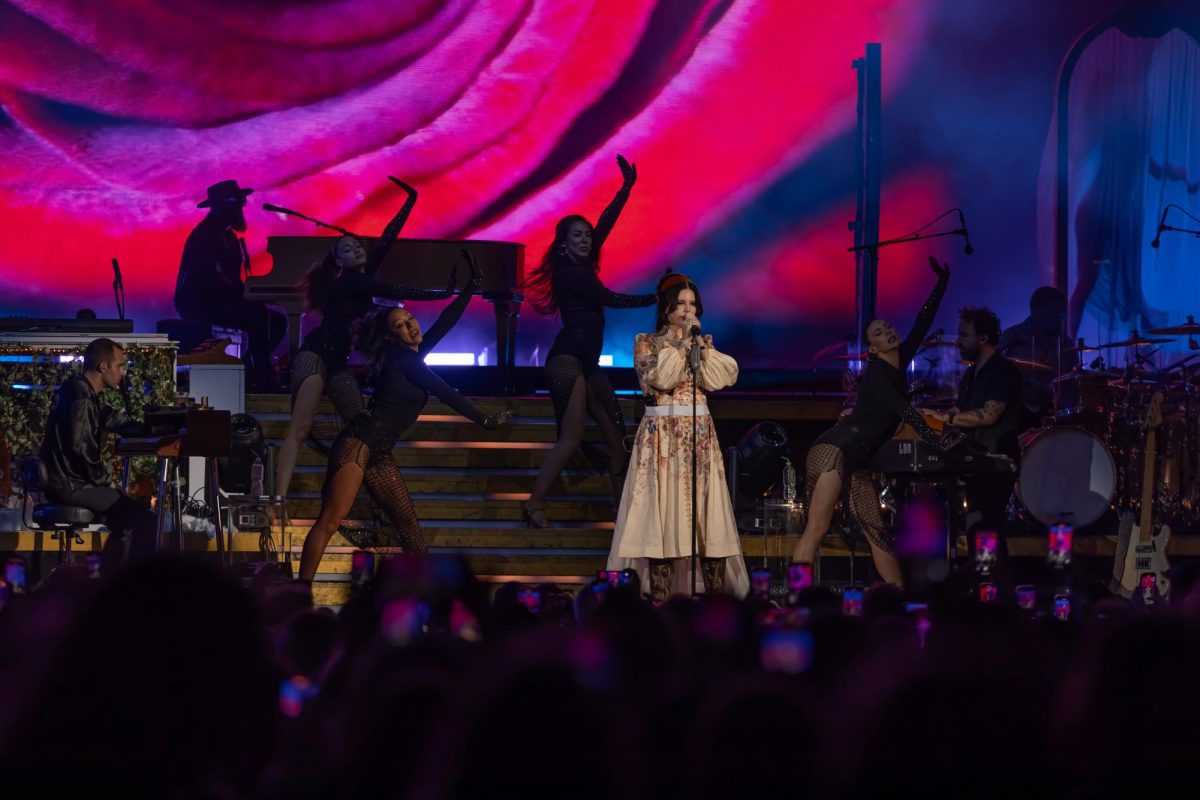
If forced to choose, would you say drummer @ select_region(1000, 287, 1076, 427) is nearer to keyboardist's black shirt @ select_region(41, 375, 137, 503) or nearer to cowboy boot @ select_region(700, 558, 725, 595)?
cowboy boot @ select_region(700, 558, 725, 595)

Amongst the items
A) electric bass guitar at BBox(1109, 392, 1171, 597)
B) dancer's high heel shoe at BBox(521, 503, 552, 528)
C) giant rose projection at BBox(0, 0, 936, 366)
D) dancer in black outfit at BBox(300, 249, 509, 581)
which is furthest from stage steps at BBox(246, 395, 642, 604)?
giant rose projection at BBox(0, 0, 936, 366)

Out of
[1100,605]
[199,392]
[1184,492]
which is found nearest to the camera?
[1100,605]

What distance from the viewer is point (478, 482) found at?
9805 mm

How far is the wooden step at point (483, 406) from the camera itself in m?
10.4

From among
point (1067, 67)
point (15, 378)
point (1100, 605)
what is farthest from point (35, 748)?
point (1067, 67)

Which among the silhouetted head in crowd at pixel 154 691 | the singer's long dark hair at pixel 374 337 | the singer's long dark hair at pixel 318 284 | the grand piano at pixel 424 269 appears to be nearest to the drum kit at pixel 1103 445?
the grand piano at pixel 424 269

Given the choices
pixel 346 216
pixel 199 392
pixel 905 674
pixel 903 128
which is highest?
pixel 903 128

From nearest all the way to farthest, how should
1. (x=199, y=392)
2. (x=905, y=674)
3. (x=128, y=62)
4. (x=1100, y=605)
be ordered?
(x=905, y=674) → (x=1100, y=605) → (x=199, y=392) → (x=128, y=62)

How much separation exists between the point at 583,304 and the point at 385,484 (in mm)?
1655

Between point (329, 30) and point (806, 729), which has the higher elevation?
point (329, 30)

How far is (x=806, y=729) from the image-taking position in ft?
6.10

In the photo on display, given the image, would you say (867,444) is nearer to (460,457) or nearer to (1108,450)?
(1108,450)

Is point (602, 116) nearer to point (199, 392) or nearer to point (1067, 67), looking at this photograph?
point (1067, 67)

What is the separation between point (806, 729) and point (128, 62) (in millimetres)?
13492
